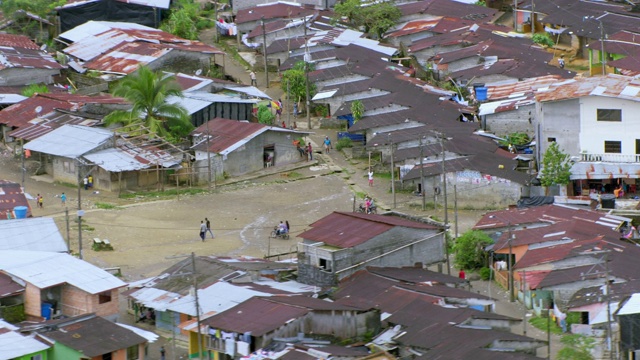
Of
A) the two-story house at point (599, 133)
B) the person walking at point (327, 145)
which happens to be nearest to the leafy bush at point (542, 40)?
the person walking at point (327, 145)

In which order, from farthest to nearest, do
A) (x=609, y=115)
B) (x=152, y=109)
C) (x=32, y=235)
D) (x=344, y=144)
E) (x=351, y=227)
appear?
(x=344, y=144) < (x=152, y=109) < (x=609, y=115) < (x=32, y=235) < (x=351, y=227)

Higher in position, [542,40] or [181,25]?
[181,25]

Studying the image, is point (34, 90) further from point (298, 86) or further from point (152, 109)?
point (298, 86)

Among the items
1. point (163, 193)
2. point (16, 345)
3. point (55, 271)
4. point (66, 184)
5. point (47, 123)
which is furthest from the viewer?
point (47, 123)

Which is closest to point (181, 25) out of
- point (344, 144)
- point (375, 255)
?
point (344, 144)

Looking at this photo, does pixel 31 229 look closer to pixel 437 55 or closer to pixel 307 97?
pixel 307 97

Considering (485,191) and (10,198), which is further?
(485,191)
